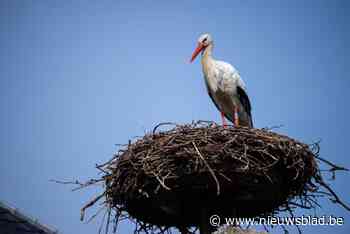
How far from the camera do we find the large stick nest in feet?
11.4

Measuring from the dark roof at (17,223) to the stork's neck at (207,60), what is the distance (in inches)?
105

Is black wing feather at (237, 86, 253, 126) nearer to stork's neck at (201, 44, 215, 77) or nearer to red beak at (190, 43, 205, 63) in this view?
stork's neck at (201, 44, 215, 77)

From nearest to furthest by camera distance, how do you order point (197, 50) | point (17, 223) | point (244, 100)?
point (17, 223) < point (244, 100) < point (197, 50)

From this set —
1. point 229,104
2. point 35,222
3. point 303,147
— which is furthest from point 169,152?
point 229,104

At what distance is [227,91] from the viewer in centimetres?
559

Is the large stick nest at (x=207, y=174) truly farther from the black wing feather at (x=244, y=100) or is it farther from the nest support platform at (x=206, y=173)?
the black wing feather at (x=244, y=100)

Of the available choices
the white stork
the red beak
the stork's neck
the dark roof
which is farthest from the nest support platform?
the red beak

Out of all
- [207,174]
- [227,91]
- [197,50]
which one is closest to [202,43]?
[197,50]

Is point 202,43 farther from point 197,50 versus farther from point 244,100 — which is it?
point 244,100

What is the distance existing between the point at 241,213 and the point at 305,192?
59 cm

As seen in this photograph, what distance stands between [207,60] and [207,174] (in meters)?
2.80

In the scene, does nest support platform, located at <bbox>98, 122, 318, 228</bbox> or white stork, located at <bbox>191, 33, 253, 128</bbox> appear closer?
nest support platform, located at <bbox>98, 122, 318, 228</bbox>

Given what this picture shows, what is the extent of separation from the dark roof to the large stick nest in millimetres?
1197

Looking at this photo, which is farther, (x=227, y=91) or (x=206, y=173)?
(x=227, y=91)
